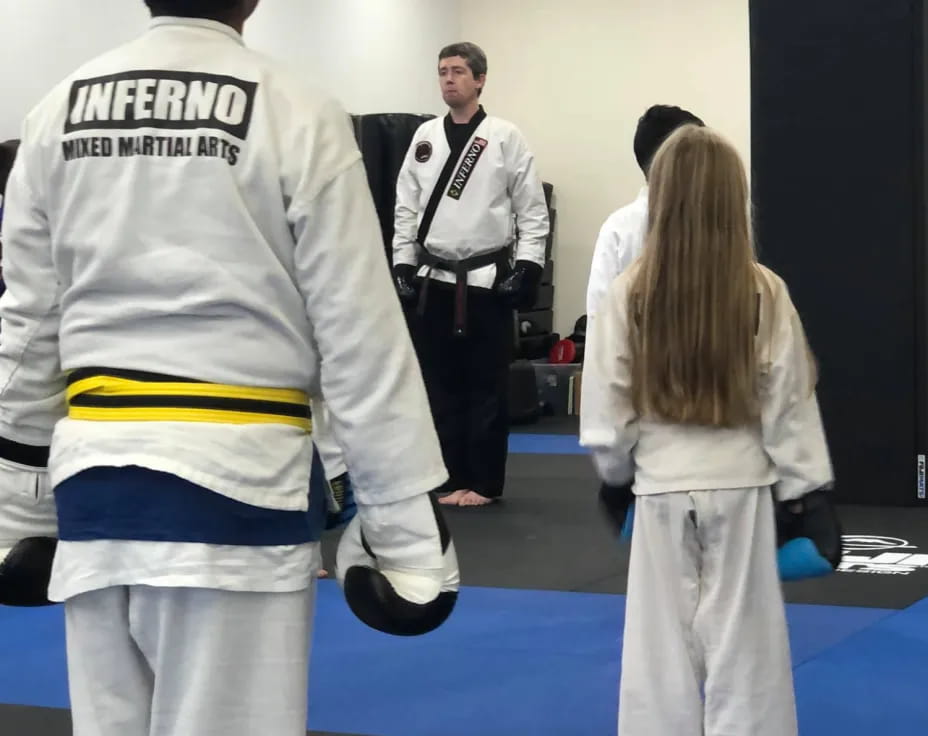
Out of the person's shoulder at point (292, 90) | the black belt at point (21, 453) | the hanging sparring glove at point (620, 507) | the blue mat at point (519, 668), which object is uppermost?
the person's shoulder at point (292, 90)

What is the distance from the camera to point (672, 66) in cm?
1116

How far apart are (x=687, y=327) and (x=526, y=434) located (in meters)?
6.30

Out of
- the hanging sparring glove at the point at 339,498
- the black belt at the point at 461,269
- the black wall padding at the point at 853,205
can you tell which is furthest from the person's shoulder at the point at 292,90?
the black wall padding at the point at 853,205

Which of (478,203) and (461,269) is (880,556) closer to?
(461,269)

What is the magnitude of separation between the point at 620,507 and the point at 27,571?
1352 mm

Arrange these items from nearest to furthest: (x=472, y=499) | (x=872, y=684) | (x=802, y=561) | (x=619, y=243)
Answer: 1. (x=802, y=561)
2. (x=872, y=684)
3. (x=619, y=243)
4. (x=472, y=499)

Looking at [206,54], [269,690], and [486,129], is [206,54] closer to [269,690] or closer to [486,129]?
[269,690]

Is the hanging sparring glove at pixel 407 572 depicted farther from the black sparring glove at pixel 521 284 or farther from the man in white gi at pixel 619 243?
the black sparring glove at pixel 521 284

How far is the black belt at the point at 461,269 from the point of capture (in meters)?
5.81

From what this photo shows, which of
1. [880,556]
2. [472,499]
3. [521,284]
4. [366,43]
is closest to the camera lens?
[880,556]

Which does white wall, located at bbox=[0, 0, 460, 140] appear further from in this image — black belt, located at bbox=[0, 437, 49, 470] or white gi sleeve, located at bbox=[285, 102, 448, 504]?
white gi sleeve, located at bbox=[285, 102, 448, 504]

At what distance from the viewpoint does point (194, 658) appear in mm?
1655

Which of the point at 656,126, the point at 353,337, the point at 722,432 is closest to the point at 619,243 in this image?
the point at 656,126

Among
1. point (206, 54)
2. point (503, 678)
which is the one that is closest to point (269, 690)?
point (206, 54)
